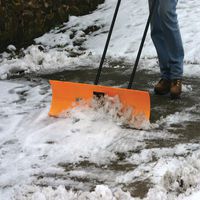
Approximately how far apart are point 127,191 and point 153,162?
44 centimetres

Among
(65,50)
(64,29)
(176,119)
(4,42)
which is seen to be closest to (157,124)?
(176,119)

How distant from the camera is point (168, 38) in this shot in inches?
173

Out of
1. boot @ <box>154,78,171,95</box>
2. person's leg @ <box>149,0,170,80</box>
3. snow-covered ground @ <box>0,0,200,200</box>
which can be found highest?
person's leg @ <box>149,0,170,80</box>

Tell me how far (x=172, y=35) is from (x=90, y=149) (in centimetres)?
156

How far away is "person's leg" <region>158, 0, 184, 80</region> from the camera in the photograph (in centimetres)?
422

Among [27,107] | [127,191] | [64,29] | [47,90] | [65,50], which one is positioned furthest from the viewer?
[64,29]

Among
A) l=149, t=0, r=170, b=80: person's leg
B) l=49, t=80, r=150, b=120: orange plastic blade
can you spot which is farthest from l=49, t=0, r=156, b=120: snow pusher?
l=149, t=0, r=170, b=80: person's leg

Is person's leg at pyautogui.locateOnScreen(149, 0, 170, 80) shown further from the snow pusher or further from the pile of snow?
the pile of snow

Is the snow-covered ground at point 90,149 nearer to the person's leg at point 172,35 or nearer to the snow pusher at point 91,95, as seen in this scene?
the snow pusher at point 91,95

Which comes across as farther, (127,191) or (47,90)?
(47,90)

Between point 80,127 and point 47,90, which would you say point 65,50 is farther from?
Result: point 80,127

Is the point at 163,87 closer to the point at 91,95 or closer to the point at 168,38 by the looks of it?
the point at 168,38

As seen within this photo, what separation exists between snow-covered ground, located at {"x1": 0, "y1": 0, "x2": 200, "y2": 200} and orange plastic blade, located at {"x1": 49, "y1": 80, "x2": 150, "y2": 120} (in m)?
0.11

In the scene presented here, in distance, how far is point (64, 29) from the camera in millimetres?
7875
